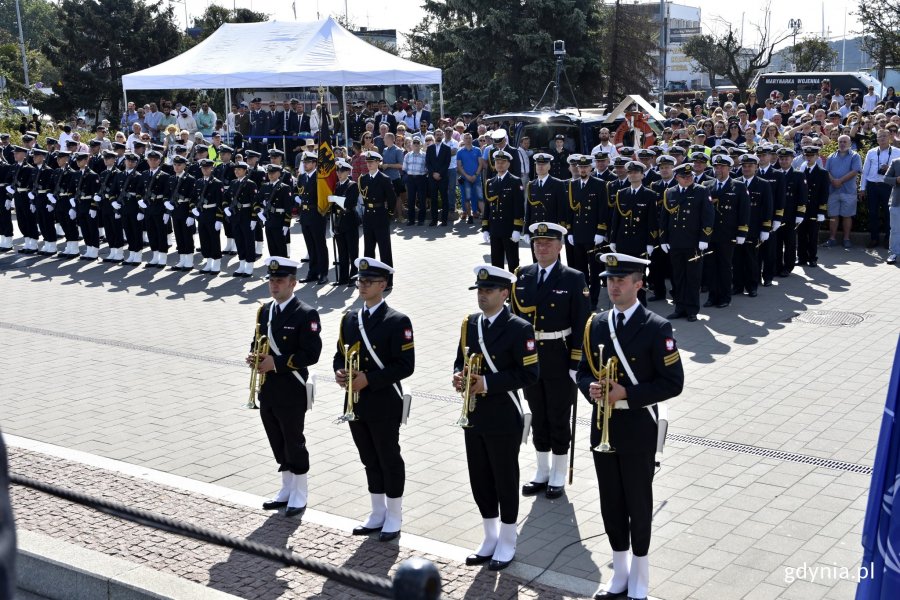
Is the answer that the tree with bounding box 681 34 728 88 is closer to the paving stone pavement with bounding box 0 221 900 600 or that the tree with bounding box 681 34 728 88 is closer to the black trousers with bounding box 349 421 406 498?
the paving stone pavement with bounding box 0 221 900 600

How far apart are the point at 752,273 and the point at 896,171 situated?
3.23 metres

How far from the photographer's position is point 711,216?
42.4ft

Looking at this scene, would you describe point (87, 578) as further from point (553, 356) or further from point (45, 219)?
point (45, 219)

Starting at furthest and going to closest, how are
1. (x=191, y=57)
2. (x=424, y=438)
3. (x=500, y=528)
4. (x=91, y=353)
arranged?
(x=191, y=57), (x=91, y=353), (x=424, y=438), (x=500, y=528)

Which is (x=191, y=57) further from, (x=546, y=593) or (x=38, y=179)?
(x=546, y=593)

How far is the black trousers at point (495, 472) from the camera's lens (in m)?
6.48

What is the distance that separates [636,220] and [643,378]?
7783 millimetres

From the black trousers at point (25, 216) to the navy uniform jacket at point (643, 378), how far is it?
1640 centimetres

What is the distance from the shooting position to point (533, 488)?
7.76m

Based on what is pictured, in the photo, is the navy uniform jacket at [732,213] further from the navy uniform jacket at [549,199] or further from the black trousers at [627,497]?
the black trousers at [627,497]

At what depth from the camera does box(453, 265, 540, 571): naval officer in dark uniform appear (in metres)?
6.46

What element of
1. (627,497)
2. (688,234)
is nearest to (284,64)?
(688,234)

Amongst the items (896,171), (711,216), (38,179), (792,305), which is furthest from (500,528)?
(38,179)

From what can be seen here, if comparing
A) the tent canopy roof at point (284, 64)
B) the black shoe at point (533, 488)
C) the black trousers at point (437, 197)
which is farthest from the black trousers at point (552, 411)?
the tent canopy roof at point (284, 64)
